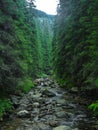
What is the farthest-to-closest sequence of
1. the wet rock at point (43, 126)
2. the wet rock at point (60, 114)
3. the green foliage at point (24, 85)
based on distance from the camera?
the green foliage at point (24, 85), the wet rock at point (60, 114), the wet rock at point (43, 126)

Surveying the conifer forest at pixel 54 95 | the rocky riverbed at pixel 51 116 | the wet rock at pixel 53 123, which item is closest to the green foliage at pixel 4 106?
the conifer forest at pixel 54 95

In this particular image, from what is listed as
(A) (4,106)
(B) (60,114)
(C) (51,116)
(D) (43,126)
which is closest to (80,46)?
(B) (60,114)

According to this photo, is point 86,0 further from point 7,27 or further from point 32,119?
point 32,119

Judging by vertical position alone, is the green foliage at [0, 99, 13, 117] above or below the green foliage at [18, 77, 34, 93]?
below

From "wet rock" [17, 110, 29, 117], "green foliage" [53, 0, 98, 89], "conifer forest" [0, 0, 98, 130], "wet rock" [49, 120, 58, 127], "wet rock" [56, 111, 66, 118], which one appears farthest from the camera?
"green foliage" [53, 0, 98, 89]

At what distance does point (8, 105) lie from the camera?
13.7m

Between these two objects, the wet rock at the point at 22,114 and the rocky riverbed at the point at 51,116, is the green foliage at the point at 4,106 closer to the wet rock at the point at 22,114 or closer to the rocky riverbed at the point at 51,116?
the rocky riverbed at the point at 51,116

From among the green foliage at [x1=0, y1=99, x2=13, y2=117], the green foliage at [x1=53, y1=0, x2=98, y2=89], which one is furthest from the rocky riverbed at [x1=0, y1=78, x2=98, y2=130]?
the green foliage at [x1=53, y1=0, x2=98, y2=89]

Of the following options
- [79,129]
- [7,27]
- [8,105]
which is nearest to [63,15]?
[7,27]

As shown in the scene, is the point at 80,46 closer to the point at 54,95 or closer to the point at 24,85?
the point at 54,95

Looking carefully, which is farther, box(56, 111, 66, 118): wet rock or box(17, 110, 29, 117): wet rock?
box(56, 111, 66, 118): wet rock

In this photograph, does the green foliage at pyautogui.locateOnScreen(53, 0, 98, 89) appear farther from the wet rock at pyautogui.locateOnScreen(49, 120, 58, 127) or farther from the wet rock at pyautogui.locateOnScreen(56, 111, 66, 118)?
the wet rock at pyautogui.locateOnScreen(49, 120, 58, 127)

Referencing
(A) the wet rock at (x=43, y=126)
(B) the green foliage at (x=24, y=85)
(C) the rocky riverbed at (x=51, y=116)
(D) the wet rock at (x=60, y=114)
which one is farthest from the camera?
(B) the green foliage at (x=24, y=85)

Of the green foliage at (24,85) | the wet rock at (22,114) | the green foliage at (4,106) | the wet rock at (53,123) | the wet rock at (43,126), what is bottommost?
the wet rock at (43,126)
